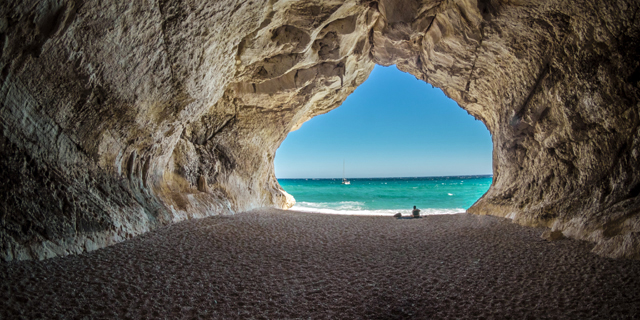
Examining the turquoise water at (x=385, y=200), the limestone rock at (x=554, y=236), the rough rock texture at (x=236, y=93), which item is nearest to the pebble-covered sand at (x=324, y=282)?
the limestone rock at (x=554, y=236)

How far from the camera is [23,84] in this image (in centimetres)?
463

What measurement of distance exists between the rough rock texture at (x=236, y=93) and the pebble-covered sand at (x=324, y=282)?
0.96 meters

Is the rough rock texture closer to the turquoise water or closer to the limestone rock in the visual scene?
the limestone rock

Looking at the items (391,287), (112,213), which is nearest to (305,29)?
(112,213)

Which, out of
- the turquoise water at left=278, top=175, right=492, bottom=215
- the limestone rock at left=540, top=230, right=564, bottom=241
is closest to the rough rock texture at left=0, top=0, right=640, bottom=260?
the limestone rock at left=540, top=230, right=564, bottom=241

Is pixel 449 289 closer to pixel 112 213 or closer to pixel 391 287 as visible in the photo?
pixel 391 287

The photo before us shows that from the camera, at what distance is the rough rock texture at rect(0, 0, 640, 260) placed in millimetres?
4750

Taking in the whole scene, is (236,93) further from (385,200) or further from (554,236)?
(385,200)

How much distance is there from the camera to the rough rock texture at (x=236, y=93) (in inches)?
187

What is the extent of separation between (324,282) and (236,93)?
10181 mm

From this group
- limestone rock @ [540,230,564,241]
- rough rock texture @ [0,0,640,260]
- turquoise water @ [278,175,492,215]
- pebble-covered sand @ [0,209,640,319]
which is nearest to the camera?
pebble-covered sand @ [0,209,640,319]

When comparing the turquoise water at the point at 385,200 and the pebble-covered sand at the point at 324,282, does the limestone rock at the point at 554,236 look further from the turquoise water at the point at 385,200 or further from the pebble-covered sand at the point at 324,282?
the turquoise water at the point at 385,200

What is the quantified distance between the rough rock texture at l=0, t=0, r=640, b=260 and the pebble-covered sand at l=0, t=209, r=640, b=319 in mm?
963

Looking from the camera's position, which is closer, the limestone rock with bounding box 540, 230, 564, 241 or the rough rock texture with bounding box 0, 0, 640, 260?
the rough rock texture with bounding box 0, 0, 640, 260
